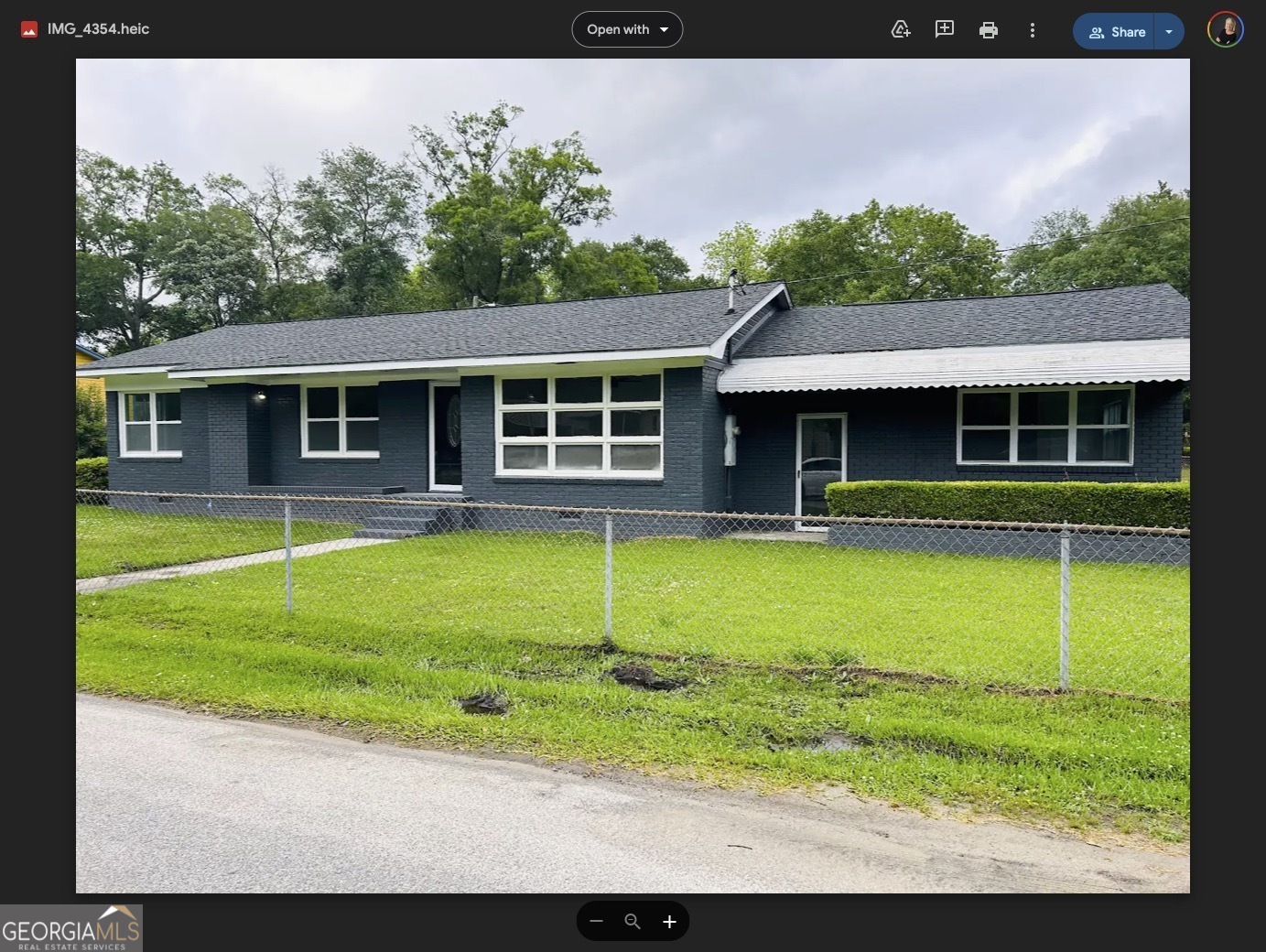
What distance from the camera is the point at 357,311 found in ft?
113

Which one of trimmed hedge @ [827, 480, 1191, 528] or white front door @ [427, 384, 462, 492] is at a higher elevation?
white front door @ [427, 384, 462, 492]

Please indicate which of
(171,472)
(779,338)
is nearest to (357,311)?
(171,472)

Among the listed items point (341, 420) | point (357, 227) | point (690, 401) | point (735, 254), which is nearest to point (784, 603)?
point (690, 401)

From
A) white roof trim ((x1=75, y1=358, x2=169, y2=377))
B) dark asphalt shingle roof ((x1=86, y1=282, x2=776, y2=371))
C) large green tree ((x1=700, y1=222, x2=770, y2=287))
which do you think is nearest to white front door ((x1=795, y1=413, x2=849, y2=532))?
dark asphalt shingle roof ((x1=86, y1=282, x2=776, y2=371))

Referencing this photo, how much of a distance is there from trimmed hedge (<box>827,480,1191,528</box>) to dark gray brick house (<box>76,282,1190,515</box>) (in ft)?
5.39

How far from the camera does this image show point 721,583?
890 cm

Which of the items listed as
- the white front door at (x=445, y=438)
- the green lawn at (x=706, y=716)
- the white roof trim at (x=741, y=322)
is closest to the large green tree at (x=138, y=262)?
the white front door at (x=445, y=438)

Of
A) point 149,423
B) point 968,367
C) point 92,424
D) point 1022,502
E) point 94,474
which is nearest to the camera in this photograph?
point 1022,502

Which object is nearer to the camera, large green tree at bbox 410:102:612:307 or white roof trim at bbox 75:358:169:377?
white roof trim at bbox 75:358:169:377

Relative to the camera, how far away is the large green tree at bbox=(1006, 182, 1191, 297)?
2642cm

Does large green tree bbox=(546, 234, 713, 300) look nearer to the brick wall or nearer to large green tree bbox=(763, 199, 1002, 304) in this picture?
large green tree bbox=(763, 199, 1002, 304)

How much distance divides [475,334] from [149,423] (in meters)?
8.39
